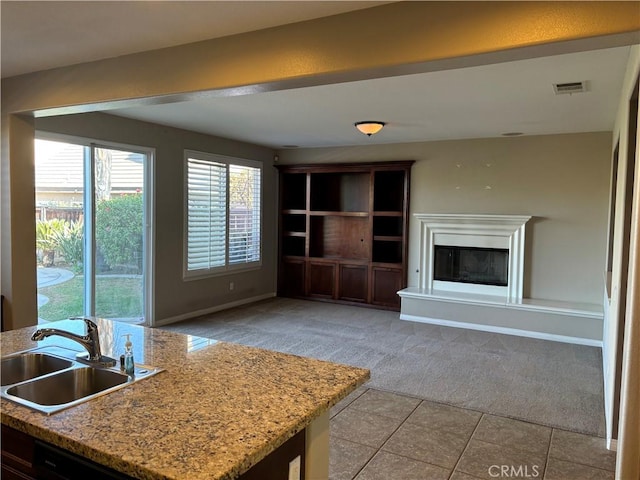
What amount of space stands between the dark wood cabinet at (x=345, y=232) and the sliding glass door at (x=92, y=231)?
2.84m

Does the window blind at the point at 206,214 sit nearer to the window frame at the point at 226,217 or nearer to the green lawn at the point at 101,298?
the window frame at the point at 226,217

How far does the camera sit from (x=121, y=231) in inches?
213

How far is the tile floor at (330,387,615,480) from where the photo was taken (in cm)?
274

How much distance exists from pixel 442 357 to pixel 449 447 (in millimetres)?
1907

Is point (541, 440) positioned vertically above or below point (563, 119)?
below

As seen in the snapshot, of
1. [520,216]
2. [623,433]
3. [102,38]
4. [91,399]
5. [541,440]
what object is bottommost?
[541,440]

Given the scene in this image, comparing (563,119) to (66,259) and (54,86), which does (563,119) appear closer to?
(54,86)

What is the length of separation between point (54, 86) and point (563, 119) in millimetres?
5008

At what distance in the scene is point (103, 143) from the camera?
5.12 meters

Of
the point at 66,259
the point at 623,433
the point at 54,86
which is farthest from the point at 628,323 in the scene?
the point at 66,259

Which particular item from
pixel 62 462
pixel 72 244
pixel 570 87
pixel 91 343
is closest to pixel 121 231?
pixel 72 244

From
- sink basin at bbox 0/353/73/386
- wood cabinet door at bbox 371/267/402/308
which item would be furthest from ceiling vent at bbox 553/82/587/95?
sink basin at bbox 0/353/73/386

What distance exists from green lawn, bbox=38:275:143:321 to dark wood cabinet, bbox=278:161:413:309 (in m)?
2.92

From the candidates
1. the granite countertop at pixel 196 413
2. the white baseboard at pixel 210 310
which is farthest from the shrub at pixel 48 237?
the granite countertop at pixel 196 413
